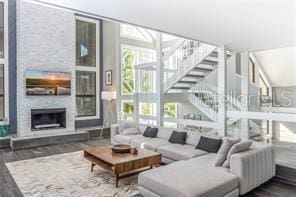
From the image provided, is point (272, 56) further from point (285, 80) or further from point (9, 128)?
point (9, 128)

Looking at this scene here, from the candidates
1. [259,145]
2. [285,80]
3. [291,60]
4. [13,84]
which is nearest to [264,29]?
[259,145]

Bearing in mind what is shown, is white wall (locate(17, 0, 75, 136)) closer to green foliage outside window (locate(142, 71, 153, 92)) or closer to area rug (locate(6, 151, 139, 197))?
area rug (locate(6, 151, 139, 197))

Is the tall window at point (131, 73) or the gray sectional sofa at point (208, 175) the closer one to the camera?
the gray sectional sofa at point (208, 175)

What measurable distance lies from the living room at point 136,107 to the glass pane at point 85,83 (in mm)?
37

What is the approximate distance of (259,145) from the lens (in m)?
4.09

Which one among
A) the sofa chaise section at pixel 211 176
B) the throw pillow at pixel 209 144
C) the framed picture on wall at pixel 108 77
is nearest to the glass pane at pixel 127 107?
the framed picture on wall at pixel 108 77

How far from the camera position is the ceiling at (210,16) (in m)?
3.08

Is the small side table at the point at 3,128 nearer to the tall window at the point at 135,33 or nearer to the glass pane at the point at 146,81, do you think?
the glass pane at the point at 146,81

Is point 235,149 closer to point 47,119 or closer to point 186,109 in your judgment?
point 186,109

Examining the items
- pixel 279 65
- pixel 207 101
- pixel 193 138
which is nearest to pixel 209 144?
pixel 193 138

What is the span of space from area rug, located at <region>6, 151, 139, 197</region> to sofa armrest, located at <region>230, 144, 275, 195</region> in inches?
59.8

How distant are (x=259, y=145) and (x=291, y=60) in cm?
338

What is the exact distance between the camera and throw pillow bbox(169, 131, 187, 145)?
16.7 ft

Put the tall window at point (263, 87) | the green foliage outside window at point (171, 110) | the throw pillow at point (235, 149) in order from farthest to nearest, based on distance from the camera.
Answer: the green foliage outside window at point (171, 110) < the tall window at point (263, 87) < the throw pillow at point (235, 149)
